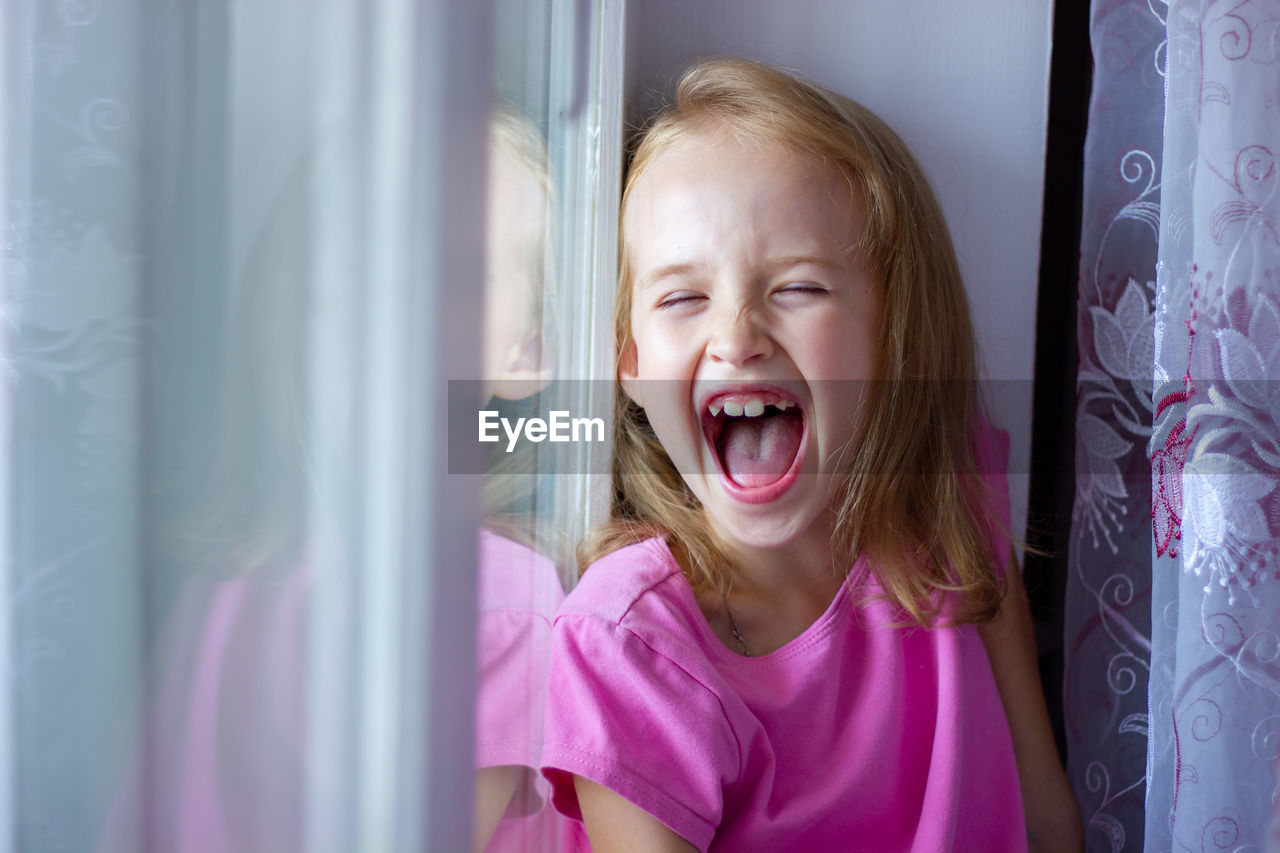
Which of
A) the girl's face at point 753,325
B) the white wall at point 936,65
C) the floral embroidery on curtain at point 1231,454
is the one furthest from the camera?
the white wall at point 936,65

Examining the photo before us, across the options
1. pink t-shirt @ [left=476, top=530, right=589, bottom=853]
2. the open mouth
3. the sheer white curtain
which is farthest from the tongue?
the sheer white curtain

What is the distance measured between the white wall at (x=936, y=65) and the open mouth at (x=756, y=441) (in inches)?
14.6

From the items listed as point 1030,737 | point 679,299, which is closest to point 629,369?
point 679,299

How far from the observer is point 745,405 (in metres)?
0.85

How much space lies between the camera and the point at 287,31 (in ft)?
1.38

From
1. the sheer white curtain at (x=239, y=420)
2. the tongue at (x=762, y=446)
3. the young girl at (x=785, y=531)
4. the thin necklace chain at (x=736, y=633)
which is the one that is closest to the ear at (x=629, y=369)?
the young girl at (x=785, y=531)

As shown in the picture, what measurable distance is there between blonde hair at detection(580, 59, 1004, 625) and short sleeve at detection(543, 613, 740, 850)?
14cm

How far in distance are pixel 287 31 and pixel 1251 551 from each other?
0.76m

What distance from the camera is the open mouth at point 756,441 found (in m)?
0.88

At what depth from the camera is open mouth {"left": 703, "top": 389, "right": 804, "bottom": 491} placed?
2.89ft

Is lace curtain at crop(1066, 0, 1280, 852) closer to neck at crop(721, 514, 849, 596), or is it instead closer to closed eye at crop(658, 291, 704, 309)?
neck at crop(721, 514, 849, 596)

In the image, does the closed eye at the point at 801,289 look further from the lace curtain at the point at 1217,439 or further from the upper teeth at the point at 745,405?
the lace curtain at the point at 1217,439

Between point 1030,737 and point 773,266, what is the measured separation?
61 cm

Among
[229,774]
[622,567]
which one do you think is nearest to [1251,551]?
[622,567]
